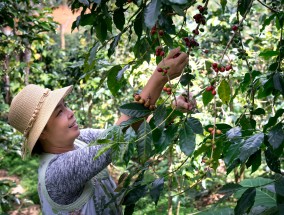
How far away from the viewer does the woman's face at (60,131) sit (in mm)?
1431

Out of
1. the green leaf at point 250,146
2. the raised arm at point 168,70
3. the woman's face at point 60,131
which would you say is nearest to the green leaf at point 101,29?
the raised arm at point 168,70

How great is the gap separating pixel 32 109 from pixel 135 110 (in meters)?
0.52

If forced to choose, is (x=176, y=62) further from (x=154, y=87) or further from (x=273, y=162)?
(x=273, y=162)

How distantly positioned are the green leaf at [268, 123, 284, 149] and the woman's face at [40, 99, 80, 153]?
73 centimetres

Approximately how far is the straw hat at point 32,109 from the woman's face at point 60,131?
33 mm

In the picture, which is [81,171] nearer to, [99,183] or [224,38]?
[99,183]

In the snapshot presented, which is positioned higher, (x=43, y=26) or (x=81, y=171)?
(x=43, y=26)

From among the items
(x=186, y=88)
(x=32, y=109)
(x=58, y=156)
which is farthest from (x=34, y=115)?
(x=186, y=88)

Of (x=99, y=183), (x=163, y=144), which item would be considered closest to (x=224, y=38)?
(x=99, y=183)

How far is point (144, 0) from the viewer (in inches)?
45.0

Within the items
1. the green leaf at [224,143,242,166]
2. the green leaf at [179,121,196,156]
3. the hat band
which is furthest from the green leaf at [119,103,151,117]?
the hat band

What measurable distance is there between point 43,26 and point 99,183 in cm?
160

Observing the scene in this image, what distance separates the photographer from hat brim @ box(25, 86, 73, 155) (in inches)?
55.0

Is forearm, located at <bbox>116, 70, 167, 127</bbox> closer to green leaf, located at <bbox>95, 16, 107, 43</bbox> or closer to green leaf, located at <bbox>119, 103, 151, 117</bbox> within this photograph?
green leaf, located at <bbox>119, 103, 151, 117</bbox>
